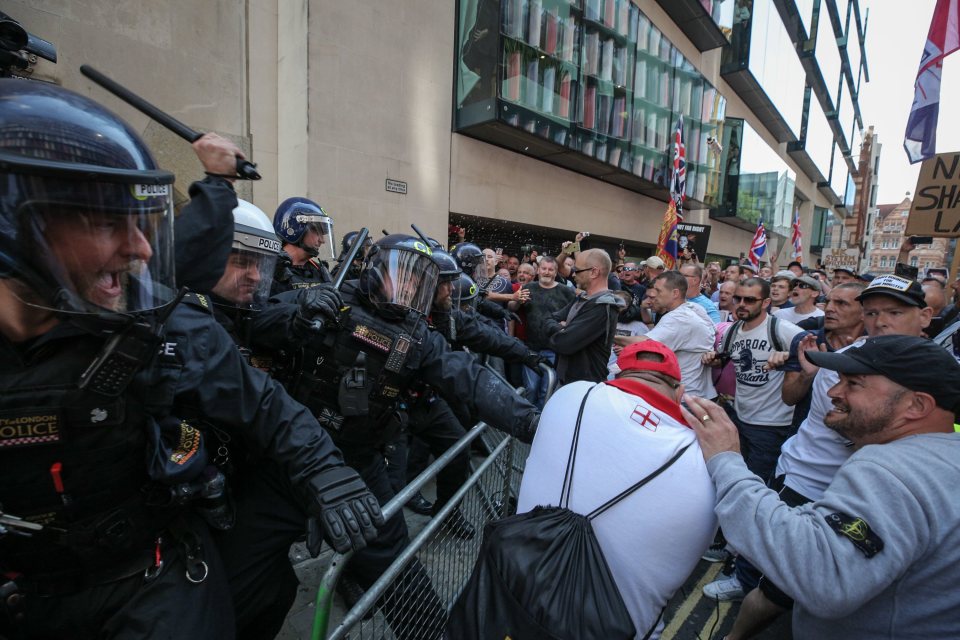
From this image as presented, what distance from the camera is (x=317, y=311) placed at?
2398 mm

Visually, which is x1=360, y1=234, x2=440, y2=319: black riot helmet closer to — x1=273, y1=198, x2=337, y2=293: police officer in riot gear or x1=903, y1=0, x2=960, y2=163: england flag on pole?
x1=273, y1=198, x2=337, y2=293: police officer in riot gear

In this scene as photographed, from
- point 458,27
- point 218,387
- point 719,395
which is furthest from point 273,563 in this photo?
point 458,27

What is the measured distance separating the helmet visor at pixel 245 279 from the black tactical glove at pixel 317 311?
1.18ft

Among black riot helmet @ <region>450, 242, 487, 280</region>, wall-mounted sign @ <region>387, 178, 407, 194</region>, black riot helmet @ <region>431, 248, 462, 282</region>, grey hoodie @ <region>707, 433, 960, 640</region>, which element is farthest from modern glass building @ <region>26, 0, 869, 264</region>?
grey hoodie @ <region>707, 433, 960, 640</region>

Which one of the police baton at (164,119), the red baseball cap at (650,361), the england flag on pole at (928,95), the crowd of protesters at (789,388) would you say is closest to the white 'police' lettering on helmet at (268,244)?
the police baton at (164,119)

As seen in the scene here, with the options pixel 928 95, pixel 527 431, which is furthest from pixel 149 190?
pixel 928 95

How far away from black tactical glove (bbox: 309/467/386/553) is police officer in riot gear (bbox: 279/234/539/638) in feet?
2.15

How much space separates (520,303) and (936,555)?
15.4 ft

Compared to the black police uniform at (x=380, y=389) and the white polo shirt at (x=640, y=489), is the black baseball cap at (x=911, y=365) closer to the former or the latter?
the white polo shirt at (x=640, y=489)

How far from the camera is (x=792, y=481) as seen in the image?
2.67 metres

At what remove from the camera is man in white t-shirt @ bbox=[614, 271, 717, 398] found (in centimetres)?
404

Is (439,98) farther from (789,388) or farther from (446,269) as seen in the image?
(789,388)

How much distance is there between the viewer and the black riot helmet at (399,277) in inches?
99.7

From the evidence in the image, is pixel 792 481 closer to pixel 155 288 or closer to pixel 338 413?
pixel 338 413
